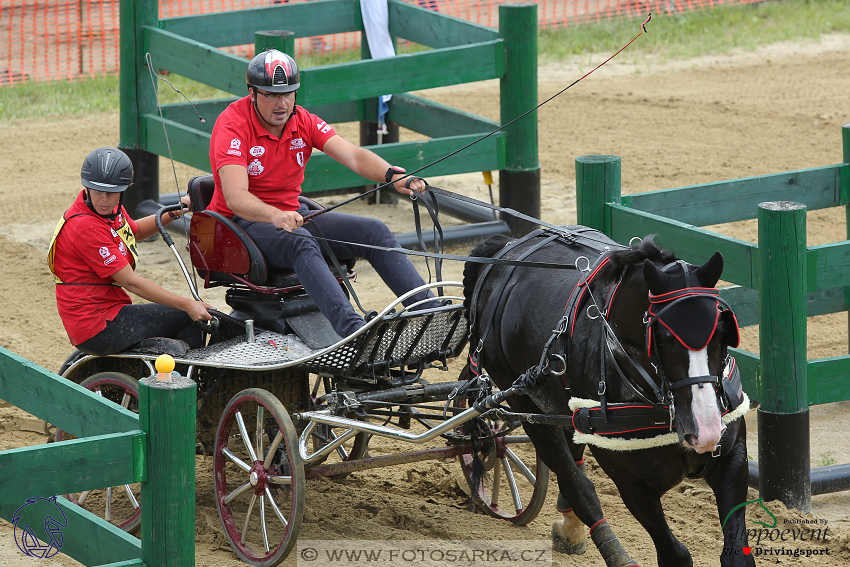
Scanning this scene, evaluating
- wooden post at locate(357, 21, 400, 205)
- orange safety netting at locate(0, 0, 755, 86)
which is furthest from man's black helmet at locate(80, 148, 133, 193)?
orange safety netting at locate(0, 0, 755, 86)

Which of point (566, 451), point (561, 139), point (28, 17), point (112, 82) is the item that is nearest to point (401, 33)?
point (561, 139)

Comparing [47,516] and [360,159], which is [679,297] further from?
[360,159]

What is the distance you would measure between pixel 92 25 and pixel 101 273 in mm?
11041

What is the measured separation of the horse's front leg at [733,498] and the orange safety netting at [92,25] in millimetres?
10929

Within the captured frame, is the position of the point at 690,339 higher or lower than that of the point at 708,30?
lower

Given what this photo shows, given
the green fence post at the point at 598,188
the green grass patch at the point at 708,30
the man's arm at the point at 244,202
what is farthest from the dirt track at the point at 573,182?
the man's arm at the point at 244,202

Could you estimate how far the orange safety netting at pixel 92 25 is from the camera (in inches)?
533

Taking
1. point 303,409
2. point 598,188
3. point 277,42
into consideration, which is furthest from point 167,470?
point 277,42

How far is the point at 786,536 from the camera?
444 centimetres

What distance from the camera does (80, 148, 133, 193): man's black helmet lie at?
4445mm

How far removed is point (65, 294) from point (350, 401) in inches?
52.9

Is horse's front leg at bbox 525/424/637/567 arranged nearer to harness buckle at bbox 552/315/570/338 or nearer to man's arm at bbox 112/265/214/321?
harness buckle at bbox 552/315/570/338

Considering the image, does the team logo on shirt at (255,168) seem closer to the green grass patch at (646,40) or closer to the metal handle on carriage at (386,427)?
the metal handle on carriage at (386,427)

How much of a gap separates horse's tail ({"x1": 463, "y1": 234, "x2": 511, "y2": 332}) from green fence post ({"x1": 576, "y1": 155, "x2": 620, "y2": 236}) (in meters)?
0.76
